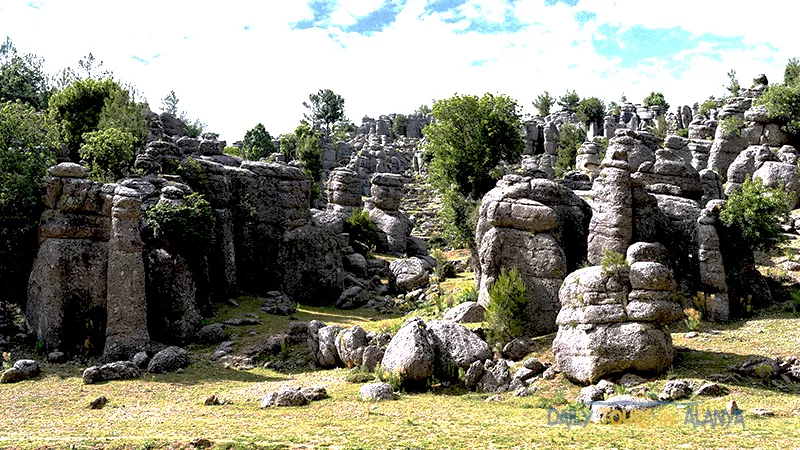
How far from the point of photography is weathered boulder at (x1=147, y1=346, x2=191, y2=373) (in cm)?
1945

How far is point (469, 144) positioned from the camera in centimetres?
3606

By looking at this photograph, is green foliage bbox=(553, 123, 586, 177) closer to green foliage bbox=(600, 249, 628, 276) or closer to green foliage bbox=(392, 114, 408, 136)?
green foliage bbox=(392, 114, 408, 136)

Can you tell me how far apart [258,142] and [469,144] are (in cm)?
5336

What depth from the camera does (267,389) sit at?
56.8 feet

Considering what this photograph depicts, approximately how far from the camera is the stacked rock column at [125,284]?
20531 mm

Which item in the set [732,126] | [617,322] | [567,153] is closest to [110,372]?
[617,322]

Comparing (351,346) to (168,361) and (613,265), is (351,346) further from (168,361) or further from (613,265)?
(613,265)

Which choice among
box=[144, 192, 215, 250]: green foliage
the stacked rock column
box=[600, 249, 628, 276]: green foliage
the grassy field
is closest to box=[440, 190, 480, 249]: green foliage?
box=[144, 192, 215, 250]: green foliage

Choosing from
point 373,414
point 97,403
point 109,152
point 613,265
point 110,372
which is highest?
point 109,152

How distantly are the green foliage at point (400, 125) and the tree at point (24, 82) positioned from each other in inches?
2552

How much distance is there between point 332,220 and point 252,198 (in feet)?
25.3

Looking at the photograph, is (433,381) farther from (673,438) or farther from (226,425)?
(673,438)

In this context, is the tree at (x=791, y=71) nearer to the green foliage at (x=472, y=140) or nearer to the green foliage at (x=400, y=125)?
the green foliage at (x=472, y=140)

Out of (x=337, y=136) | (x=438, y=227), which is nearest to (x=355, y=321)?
(x=438, y=227)
